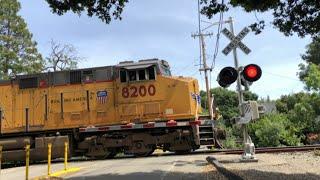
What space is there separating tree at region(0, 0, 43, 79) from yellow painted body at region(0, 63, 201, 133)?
95.1 feet

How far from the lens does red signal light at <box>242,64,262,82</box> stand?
16812 millimetres

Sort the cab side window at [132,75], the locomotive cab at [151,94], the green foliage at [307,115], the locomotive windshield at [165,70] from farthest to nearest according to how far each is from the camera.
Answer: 1. the green foliage at [307,115]
2. the locomotive windshield at [165,70]
3. the cab side window at [132,75]
4. the locomotive cab at [151,94]

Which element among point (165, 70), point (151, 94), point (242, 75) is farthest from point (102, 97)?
point (242, 75)

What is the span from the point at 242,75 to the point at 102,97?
10.6 m

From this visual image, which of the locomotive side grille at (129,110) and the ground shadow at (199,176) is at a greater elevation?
the locomotive side grille at (129,110)

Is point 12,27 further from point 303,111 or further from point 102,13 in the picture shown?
point 102,13

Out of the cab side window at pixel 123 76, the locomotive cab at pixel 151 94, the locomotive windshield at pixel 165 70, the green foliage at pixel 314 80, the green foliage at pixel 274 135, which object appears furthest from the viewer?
the green foliage at pixel 314 80

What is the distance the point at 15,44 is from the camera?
56.0 metres

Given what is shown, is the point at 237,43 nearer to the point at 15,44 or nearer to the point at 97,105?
the point at 97,105

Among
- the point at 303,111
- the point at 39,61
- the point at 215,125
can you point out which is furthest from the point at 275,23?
the point at 39,61

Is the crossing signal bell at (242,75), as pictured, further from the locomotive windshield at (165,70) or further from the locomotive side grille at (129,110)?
the locomotive side grille at (129,110)

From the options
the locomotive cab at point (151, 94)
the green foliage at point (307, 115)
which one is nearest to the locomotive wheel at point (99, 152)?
the locomotive cab at point (151, 94)

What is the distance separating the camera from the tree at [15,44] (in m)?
55.2

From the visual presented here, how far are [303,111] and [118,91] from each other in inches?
1225
